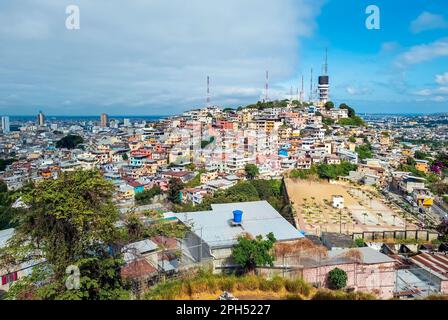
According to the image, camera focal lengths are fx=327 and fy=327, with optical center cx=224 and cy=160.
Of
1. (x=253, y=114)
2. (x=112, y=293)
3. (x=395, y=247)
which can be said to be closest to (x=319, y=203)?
(x=395, y=247)

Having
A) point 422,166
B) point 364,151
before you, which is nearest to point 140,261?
point 364,151

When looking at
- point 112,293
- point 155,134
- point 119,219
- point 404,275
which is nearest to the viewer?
point 112,293

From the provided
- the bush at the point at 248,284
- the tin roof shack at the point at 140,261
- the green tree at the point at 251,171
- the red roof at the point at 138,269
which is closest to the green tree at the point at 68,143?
the green tree at the point at 251,171

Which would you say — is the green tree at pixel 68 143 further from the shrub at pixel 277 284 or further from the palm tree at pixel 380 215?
the shrub at pixel 277 284

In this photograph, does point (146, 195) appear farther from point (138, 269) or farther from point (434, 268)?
point (434, 268)

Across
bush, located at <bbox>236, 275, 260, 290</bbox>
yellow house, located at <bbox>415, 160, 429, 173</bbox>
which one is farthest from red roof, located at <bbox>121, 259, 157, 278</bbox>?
yellow house, located at <bbox>415, 160, 429, 173</bbox>

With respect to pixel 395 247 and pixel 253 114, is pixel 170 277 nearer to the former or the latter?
pixel 395 247
